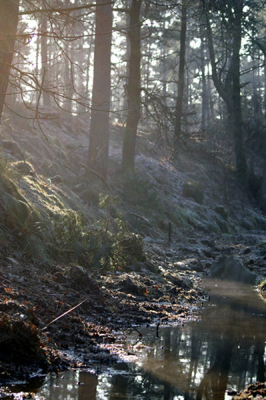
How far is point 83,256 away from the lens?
797 centimetres

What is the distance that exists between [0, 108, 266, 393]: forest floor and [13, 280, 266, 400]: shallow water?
261 mm

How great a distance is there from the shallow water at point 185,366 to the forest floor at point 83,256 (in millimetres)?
261

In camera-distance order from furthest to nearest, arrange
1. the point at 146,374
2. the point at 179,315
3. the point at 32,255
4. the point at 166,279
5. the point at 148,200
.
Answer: the point at 148,200, the point at 166,279, the point at 32,255, the point at 179,315, the point at 146,374

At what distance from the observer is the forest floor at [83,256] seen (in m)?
4.48

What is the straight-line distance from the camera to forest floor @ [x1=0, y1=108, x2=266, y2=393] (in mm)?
4484

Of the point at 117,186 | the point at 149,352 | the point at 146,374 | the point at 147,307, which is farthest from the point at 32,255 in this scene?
the point at 117,186

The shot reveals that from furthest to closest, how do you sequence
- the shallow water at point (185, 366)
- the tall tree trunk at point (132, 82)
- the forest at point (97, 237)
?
1. the tall tree trunk at point (132, 82)
2. the forest at point (97, 237)
3. the shallow water at point (185, 366)

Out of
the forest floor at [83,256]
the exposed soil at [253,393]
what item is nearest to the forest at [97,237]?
the forest floor at [83,256]

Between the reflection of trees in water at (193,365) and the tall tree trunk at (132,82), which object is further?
the tall tree trunk at (132,82)

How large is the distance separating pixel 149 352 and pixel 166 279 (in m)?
3.69

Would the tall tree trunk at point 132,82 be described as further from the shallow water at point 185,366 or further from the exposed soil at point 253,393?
the exposed soil at point 253,393

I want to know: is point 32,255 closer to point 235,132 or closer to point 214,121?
point 235,132

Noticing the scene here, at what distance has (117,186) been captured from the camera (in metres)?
16.0

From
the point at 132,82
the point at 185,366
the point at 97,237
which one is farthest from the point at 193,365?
the point at 132,82
